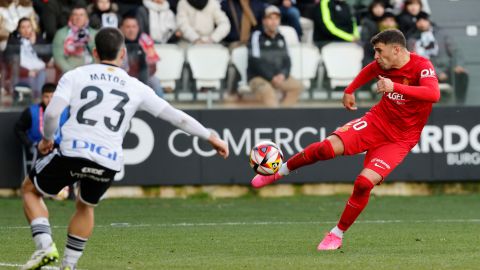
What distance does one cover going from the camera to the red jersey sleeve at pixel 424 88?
12211mm

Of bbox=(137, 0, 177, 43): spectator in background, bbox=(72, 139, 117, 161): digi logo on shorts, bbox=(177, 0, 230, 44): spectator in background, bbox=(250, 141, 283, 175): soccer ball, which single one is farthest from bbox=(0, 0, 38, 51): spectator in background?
bbox=(72, 139, 117, 161): digi logo on shorts

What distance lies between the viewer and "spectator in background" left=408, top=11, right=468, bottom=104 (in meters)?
20.0

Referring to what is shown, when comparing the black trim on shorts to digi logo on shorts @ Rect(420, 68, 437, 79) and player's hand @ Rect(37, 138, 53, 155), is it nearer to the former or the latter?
player's hand @ Rect(37, 138, 53, 155)

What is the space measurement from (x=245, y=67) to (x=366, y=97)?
201cm

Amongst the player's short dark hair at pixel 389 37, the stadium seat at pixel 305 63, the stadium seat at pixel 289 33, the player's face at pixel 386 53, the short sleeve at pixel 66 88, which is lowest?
the stadium seat at pixel 305 63

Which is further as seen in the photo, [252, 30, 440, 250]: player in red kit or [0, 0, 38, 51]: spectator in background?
[0, 0, 38, 51]: spectator in background

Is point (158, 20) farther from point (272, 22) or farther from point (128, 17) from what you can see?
point (272, 22)

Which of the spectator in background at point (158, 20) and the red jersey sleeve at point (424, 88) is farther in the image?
the spectator in background at point (158, 20)

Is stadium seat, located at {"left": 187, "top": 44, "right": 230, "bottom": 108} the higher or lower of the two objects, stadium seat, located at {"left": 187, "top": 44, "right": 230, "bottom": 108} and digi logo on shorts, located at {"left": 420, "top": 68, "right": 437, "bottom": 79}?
the lower

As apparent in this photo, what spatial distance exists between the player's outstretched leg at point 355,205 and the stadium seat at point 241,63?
7104 mm

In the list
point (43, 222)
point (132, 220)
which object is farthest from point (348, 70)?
point (43, 222)

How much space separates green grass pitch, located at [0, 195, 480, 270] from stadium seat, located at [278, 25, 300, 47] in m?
2.54

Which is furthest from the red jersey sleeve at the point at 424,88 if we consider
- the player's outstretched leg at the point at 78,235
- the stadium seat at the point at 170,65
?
the stadium seat at the point at 170,65

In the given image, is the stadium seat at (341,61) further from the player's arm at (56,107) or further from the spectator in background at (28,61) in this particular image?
the player's arm at (56,107)
